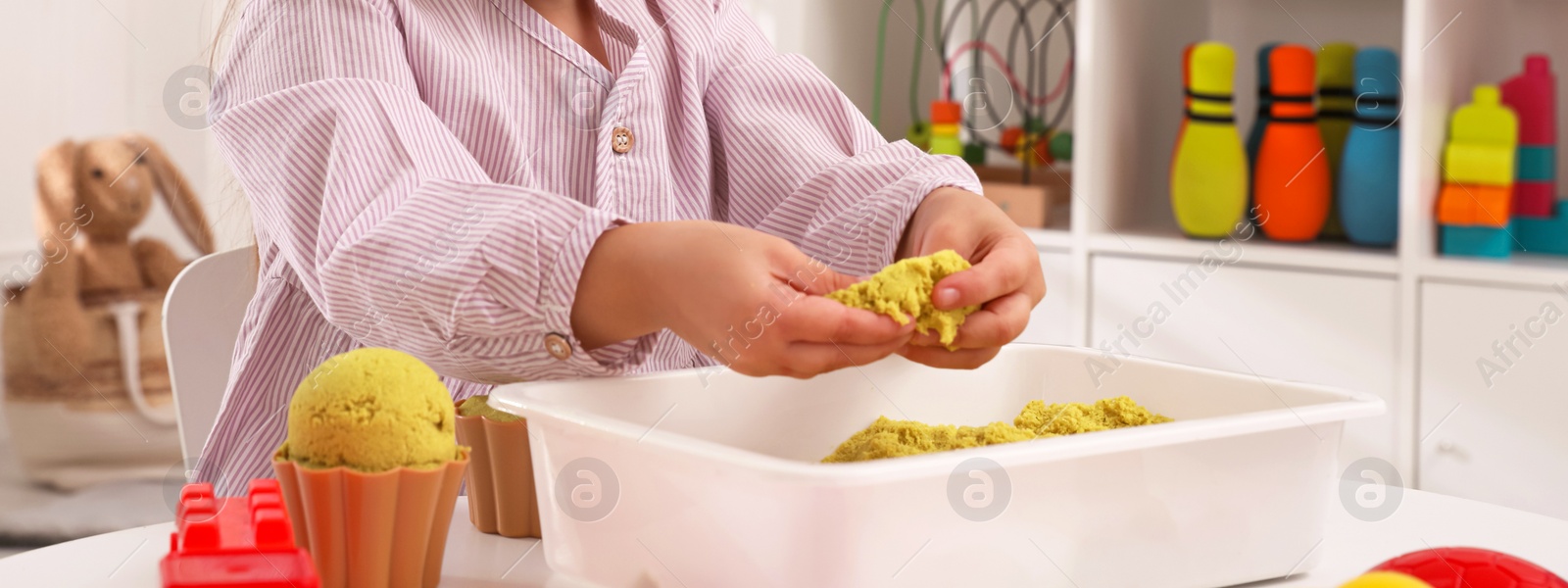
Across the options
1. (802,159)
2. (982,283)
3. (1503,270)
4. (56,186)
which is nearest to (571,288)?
(982,283)

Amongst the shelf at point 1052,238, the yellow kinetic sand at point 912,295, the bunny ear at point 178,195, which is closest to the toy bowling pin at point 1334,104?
the shelf at point 1052,238

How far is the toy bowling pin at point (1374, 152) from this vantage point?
1325 millimetres

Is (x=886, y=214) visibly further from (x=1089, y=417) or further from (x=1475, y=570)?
(x=1475, y=570)

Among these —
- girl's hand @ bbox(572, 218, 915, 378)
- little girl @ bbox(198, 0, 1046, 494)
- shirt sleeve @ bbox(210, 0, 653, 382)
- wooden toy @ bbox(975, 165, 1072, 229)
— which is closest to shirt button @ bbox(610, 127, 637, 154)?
little girl @ bbox(198, 0, 1046, 494)

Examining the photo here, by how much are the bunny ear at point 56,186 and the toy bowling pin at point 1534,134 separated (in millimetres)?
1593

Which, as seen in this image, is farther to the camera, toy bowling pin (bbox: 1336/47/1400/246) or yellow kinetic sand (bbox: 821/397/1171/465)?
toy bowling pin (bbox: 1336/47/1400/246)

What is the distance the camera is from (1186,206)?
57.1 inches

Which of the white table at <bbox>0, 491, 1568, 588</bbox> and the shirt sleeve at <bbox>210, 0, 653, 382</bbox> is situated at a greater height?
the shirt sleeve at <bbox>210, 0, 653, 382</bbox>

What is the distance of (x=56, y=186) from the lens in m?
1.49

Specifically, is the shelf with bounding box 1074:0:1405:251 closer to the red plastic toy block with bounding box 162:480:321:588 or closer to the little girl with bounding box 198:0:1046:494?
the little girl with bounding box 198:0:1046:494

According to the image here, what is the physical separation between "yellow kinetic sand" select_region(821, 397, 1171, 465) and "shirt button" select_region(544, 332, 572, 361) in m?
0.11

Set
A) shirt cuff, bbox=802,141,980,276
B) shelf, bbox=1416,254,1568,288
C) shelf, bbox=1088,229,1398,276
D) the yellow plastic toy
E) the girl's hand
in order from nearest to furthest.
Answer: the yellow plastic toy < the girl's hand < shirt cuff, bbox=802,141,980,276 < shelf, bbox=1416,254,1568,288 < shelf, bbox=1088,229,1398,276

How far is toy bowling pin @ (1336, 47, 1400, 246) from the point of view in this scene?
1.33 metres

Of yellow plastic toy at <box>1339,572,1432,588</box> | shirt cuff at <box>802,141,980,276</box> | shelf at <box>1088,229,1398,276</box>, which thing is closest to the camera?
yellow plastic toy at <box>1339,572,1432,588</box>
